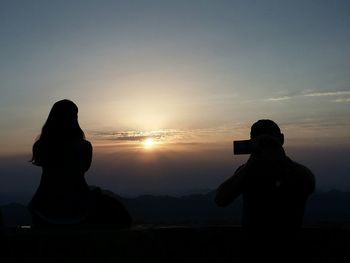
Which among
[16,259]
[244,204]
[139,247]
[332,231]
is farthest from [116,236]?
[332,231]

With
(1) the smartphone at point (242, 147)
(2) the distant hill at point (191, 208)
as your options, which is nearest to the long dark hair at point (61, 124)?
(1) the smartphone at point (242, 147)

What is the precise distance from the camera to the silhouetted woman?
4.91 m

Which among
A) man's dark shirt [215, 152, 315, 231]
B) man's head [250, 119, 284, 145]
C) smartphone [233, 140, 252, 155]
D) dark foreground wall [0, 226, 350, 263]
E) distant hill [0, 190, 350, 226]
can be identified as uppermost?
man's head [250, 119, 284, 145]

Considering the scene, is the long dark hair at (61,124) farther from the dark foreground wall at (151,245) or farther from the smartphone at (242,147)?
the smartphone at (242,147)

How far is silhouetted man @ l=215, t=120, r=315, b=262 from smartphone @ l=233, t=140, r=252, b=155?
0.42 feet

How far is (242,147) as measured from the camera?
373 centimetres

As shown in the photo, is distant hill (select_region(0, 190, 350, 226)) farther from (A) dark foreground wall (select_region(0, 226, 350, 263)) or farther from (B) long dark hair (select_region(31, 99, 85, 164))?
(A) dark foreground wall (select_region(0, 226, 350, 263))

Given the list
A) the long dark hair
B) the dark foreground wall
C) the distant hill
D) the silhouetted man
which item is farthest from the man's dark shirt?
the distant hill

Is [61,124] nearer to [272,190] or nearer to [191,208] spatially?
[272,190]

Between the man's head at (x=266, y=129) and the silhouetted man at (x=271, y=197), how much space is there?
Result: 0.21 m

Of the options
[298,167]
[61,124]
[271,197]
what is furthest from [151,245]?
[61,124]

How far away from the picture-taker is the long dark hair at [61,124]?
535 cm

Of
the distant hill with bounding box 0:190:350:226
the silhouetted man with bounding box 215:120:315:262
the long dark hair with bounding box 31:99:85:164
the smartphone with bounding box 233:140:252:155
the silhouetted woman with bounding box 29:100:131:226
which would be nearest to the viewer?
the silhouetted man with bounding box 215:120:315:262

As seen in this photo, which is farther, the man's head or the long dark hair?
the long dark hair
